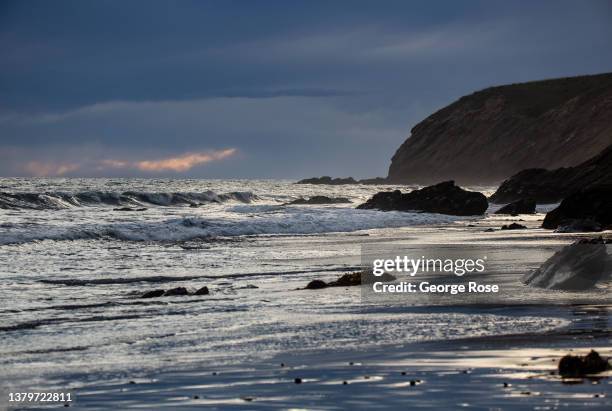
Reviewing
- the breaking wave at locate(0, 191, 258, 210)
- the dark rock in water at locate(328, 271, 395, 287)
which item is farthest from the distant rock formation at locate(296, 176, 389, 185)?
the dark rock in water at locate(328, 271, 395, 287)

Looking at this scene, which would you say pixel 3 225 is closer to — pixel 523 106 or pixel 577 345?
pixel 577 345

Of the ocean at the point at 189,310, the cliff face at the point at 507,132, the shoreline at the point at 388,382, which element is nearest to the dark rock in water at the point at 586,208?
the ocean at the point at 189,310

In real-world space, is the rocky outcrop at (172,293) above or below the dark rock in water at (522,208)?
below

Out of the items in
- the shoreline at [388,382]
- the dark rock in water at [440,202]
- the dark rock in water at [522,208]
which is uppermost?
the dark rock in water at [440,202]

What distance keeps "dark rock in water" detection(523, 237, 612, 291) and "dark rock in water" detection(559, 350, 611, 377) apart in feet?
20.3

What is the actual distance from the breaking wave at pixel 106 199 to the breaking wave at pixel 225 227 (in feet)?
54.6

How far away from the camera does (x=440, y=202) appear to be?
5172 centimetres

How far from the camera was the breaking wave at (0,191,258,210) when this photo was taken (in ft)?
166

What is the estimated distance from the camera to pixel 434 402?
704 cm

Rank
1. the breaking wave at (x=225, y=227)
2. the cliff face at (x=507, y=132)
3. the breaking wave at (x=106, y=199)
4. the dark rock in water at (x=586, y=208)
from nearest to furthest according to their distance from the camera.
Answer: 1. the dark rock in water at (x=586, y=208)
2. the breaking wave at (x=225, y=227)
3. the breaking wave at (x=106, y=199)
4. the cliff face at (x=507, y=132)

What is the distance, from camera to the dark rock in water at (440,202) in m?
50.7

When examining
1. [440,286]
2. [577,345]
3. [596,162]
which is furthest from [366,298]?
[596,162]

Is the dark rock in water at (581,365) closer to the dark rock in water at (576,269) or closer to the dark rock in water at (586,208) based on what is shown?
the dark rock in water at (576,269)

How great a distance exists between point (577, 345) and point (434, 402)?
2904 mm
